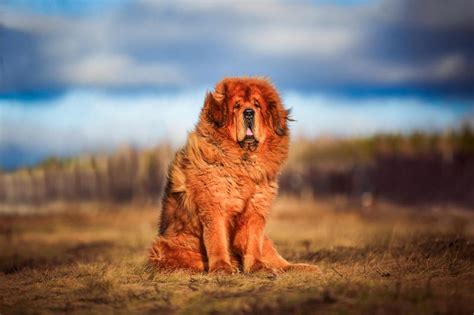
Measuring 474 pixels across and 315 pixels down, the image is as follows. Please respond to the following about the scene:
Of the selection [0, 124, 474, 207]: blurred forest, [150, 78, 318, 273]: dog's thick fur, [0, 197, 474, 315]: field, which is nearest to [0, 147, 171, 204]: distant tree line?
[0, 124, 474, 207]: blurred forest

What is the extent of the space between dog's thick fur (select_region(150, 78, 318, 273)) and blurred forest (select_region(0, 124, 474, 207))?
21643 millimetres

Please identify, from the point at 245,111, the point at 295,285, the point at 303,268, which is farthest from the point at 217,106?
the point at 295,285

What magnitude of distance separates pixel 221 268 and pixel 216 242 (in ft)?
1.06

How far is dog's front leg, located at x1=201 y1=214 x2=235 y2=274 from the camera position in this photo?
7578mm

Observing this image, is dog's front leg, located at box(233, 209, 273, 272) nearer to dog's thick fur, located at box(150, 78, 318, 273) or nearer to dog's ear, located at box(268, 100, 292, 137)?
dog's thick fur, located at box(150, 78, 318, 273)

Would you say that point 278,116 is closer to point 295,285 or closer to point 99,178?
point 295,285

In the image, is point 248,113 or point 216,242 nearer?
point 216,242

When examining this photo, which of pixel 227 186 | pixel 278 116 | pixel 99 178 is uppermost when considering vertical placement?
pixel 278 116

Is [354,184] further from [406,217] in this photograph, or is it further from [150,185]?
[150,185]

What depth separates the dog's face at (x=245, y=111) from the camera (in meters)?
7.88

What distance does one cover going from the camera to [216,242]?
25.0 feet

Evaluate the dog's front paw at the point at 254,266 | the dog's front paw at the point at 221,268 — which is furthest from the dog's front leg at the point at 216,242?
the dog's front paw at the point at 254,266

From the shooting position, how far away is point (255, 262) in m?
7.81

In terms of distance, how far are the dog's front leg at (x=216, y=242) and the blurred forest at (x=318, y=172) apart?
72.6 feet
